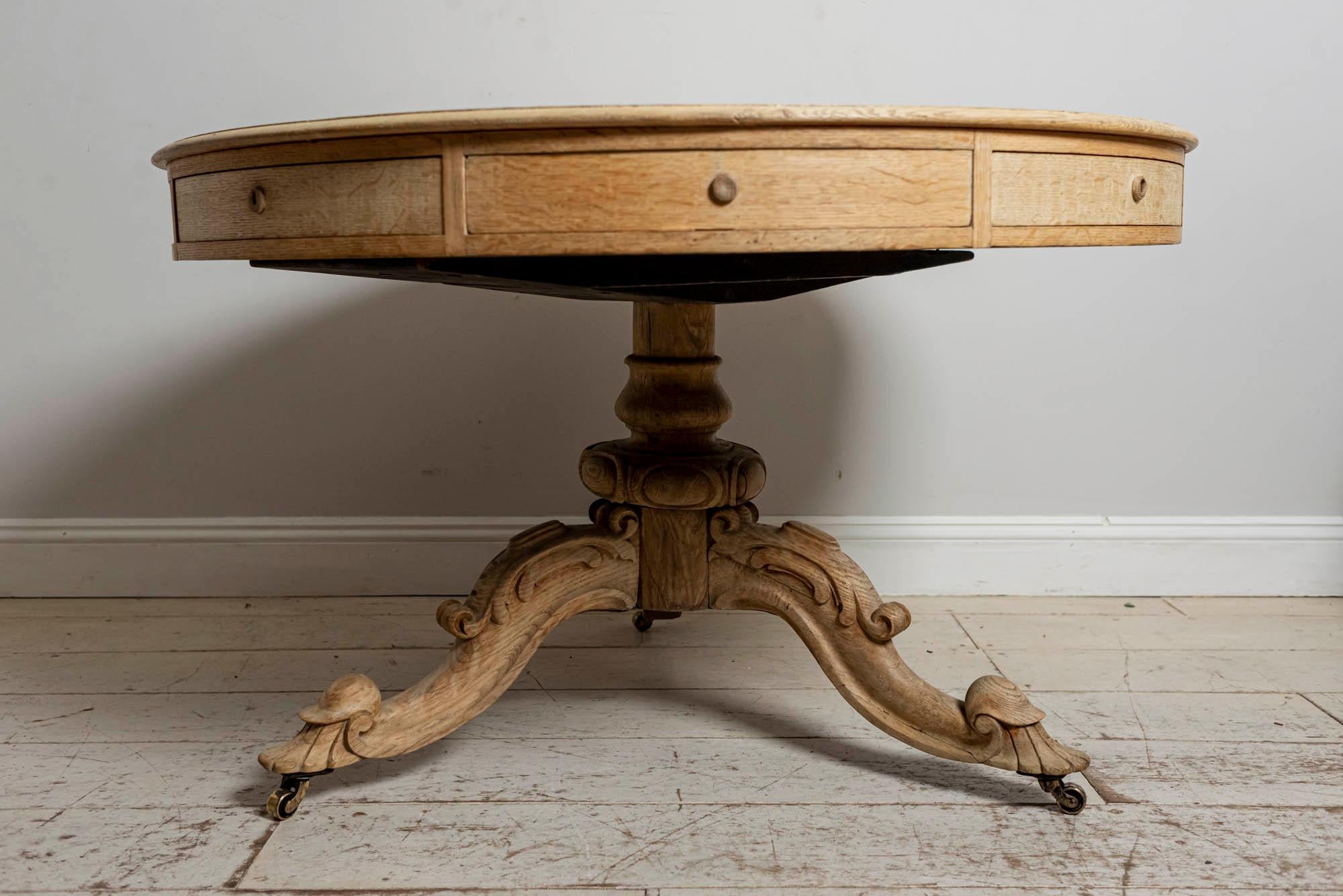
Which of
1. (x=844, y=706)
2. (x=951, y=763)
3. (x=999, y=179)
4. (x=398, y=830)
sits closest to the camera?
(x=999, y=179)

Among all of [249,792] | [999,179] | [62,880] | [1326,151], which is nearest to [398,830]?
[249,792]

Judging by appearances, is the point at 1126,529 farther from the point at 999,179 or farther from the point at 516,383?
the point at 999,179

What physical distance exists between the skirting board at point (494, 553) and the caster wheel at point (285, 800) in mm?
798

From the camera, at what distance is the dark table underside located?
1.08 m

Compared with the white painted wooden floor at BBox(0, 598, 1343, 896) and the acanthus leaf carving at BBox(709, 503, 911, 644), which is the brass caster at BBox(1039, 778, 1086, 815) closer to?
the white painted wooden floor at BBox(0, 598, 1343, 896)

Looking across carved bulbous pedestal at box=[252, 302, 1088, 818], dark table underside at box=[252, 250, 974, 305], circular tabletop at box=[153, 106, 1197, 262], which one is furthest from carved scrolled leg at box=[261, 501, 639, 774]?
circular tabletop at box=[153, 106, 1197, 262]

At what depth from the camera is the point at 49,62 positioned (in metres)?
1.86

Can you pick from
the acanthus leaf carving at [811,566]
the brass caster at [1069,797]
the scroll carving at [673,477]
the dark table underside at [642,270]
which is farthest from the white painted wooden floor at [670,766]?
the dark table underside at [642,270]

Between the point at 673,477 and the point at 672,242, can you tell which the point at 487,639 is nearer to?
the point at 673,477

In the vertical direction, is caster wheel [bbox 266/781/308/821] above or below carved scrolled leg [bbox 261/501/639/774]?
below

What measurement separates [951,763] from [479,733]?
560 mm

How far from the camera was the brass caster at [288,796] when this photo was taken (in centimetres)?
120

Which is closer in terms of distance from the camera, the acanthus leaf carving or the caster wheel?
the caster wheel

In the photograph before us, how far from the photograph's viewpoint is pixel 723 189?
0.90m
